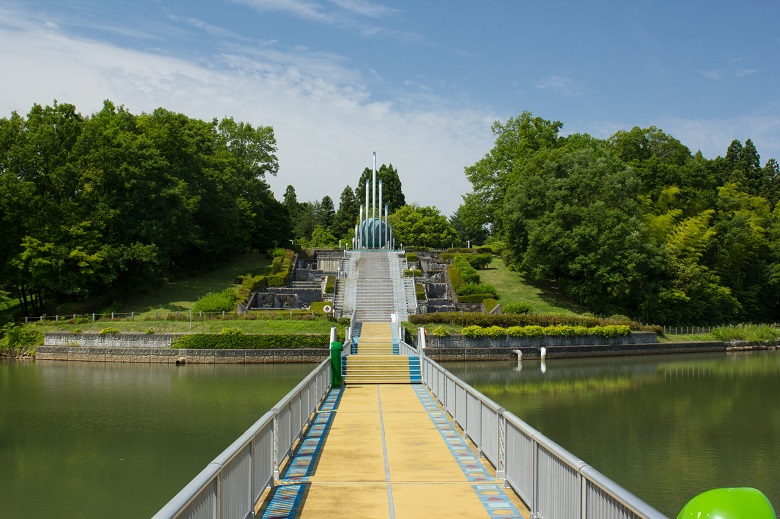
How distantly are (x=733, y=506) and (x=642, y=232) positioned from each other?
160 ft

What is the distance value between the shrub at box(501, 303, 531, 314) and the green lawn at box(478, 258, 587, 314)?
1.58 m

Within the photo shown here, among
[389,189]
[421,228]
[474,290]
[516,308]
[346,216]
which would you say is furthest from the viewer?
[389,189]

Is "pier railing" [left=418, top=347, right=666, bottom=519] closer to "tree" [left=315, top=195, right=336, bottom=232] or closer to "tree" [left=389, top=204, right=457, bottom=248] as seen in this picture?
"tree" [left=389, top=204, right=457, bottom=248]

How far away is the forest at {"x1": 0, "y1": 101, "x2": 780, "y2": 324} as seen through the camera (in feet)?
140

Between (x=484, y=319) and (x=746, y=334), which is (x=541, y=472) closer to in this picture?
(x=484, y=319)

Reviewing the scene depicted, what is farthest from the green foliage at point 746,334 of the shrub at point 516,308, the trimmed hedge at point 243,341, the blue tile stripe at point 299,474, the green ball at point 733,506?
the green ball at point 733,506

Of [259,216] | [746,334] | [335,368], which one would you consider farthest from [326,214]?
[335,368]

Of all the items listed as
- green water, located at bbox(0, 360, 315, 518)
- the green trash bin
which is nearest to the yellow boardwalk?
green water, located at bbox(0, 360, 315, 518)

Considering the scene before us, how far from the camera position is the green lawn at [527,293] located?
47.3m

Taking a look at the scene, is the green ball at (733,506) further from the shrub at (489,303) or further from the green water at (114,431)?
the shrub at (489,303)

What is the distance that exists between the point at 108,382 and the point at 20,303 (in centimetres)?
2268

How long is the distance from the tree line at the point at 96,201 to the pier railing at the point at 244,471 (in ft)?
111

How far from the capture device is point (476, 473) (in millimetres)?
10242

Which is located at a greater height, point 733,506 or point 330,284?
point 330,284
